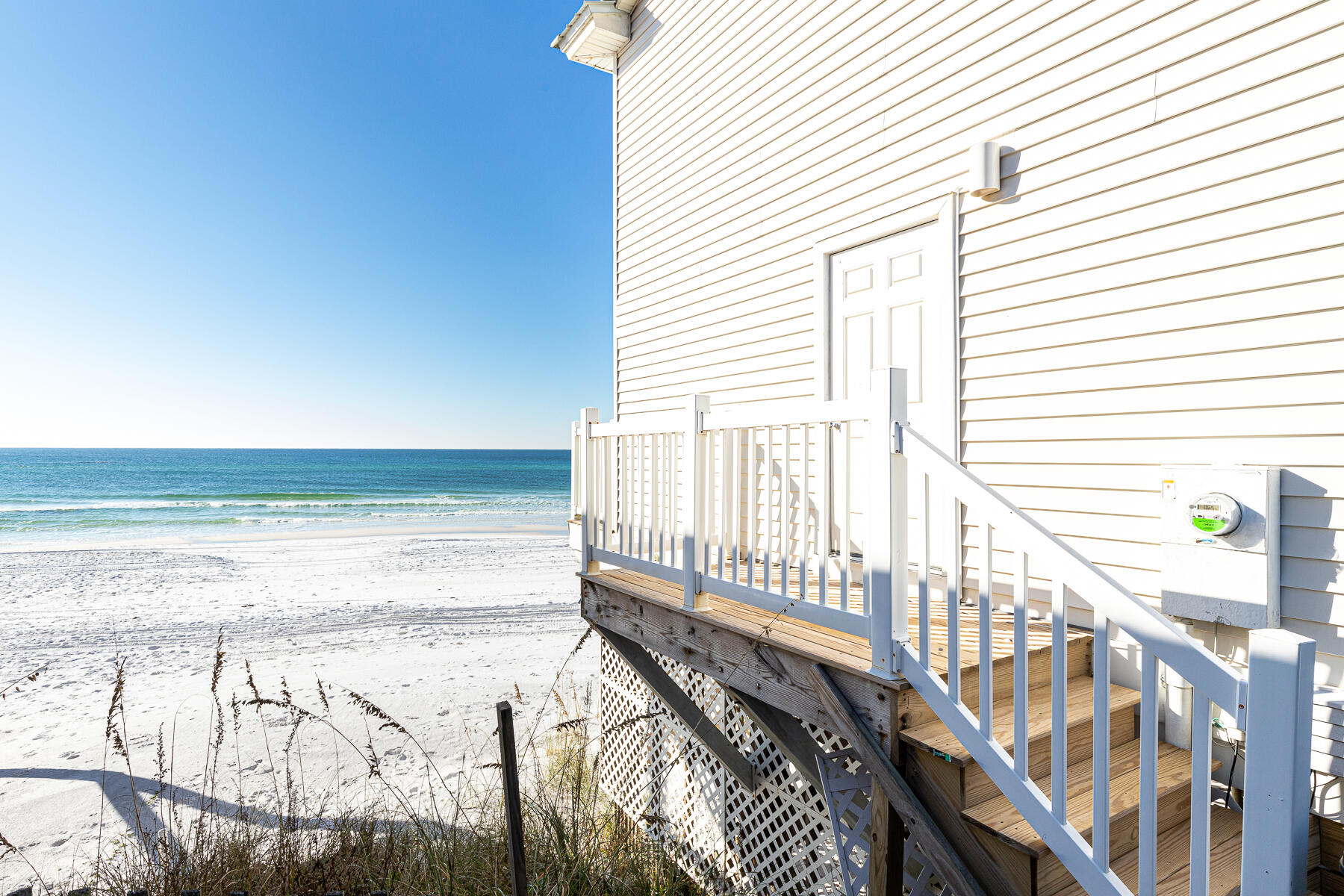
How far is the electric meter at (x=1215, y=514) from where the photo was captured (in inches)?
87.7

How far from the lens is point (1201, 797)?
124 cm

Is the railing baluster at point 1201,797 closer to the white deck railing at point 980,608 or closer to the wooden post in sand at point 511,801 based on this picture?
the white deck railing at point 980,608

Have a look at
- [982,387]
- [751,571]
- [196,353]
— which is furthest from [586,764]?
[196,353]

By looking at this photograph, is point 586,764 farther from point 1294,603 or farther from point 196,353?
point 196,353

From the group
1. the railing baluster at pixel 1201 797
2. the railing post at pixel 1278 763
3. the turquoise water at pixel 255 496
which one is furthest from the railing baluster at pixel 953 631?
the turquoise water at pixel 255 496

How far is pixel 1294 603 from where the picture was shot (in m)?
2.17

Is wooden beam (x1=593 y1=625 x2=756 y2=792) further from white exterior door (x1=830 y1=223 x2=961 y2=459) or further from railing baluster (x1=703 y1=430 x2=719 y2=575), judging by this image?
white exterior door (x1=830 y1=223 x2=961 y2=459)

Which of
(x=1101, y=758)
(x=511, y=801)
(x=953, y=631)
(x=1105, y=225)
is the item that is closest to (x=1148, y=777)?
(x=1101, y=758)

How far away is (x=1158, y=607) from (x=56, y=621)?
13.9m

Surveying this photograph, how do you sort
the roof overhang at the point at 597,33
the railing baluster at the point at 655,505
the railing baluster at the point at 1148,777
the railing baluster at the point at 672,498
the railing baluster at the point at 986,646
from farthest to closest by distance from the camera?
the roof overhang at the point at 597,33
the railing baluster at the point at 655,505
the railing baluster at the point at 672,498
the railing baluster at the point at 986,646
the railing baluster at the point at 1148,777

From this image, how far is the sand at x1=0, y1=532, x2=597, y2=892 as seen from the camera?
502 cm

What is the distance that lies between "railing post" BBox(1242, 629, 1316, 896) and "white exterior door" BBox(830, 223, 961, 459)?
2197 millimetres

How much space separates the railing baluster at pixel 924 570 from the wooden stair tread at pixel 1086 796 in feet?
1.45

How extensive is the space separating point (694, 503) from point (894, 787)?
54.2 inches
